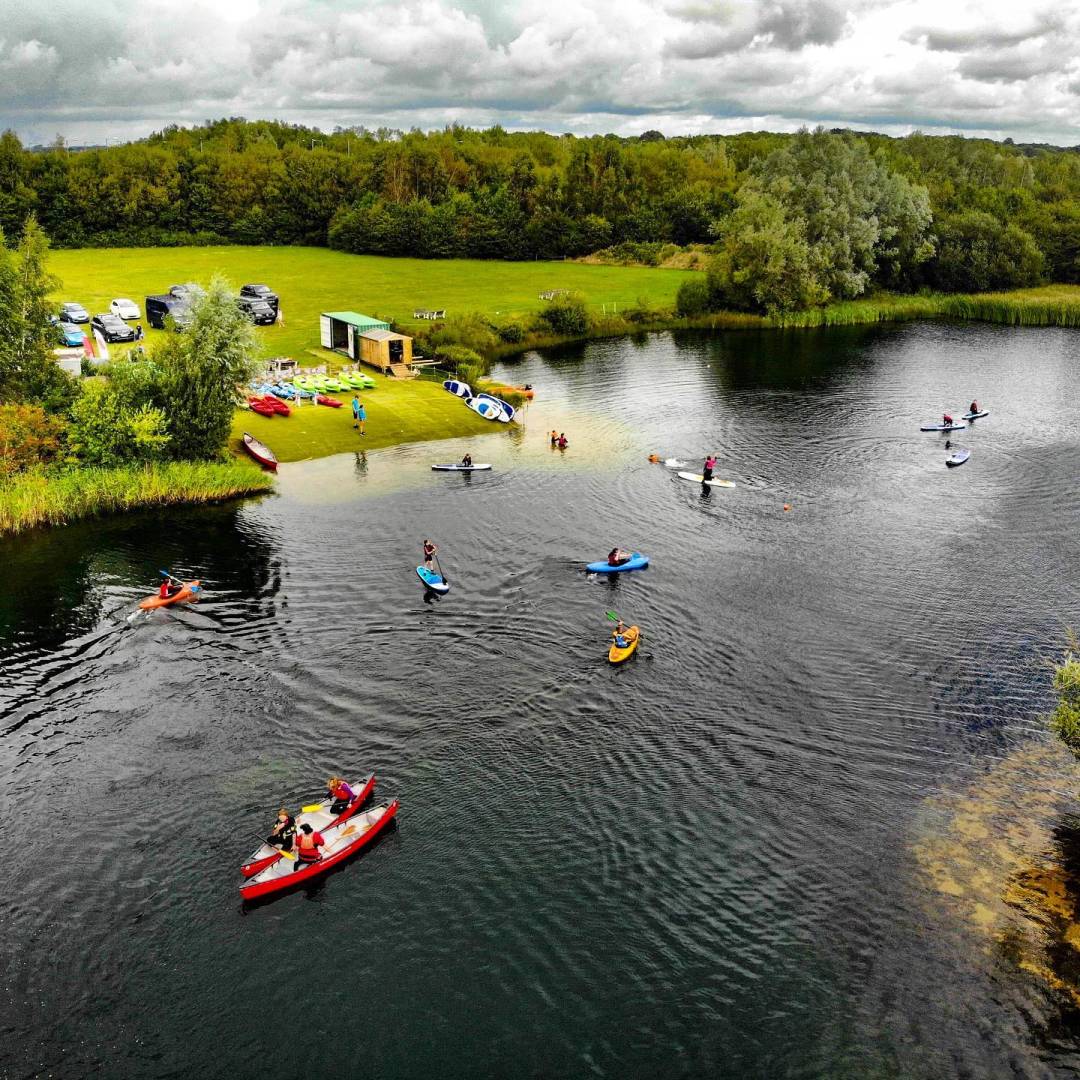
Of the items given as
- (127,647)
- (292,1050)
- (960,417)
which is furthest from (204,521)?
(960,417)

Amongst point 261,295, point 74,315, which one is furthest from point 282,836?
point 261,295

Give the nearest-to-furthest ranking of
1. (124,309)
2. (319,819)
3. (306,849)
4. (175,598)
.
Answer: (306,849) < (319,819) < (175,598) < (124,309)

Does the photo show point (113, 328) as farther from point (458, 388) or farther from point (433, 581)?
point (433, 581)

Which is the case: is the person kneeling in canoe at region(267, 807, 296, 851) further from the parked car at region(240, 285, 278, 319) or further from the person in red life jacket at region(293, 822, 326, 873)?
the parked car at region(240, 285, 278, 319)

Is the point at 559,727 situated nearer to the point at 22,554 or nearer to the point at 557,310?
the point at 22,554

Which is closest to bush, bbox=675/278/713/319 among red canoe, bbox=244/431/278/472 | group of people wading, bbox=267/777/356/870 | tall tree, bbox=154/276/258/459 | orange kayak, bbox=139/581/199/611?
red canoe, bbox=244/431/278/472
